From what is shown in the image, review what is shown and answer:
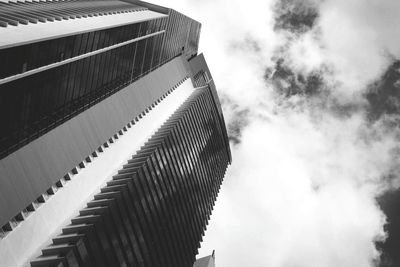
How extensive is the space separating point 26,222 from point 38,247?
15.9 feet

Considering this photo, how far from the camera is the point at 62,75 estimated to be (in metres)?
71.1

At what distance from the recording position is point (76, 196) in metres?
76.5

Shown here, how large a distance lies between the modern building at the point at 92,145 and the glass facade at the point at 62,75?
0.58 ft

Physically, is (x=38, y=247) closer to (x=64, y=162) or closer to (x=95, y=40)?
(x=64, y=162)

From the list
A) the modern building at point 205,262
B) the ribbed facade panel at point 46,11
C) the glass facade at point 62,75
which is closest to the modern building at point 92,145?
the glass facade at point 62,75

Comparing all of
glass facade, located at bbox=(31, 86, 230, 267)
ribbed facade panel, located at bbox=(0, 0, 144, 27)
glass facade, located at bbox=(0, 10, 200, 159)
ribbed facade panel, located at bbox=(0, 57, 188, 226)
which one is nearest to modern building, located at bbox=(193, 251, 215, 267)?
glass facade, located at bbox=(31, 86, 230, 267)

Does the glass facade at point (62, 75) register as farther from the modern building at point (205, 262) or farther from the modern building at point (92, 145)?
the modern building at point (205, 262)

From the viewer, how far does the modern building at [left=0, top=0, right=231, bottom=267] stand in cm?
5938

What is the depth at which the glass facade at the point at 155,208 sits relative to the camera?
6524 cm

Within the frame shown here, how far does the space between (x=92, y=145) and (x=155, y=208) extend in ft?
60.7

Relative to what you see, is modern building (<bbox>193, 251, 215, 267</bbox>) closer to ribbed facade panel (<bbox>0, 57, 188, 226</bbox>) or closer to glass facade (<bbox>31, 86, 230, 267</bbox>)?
glass facade (<bbox>31, 86, 230, 267</bbox>)

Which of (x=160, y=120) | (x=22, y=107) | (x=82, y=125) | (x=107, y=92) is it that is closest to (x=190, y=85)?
(x=160, y=120)

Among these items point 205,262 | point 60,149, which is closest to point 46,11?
point 60,149

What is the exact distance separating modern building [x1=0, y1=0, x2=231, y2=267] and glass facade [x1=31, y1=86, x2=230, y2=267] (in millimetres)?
251
